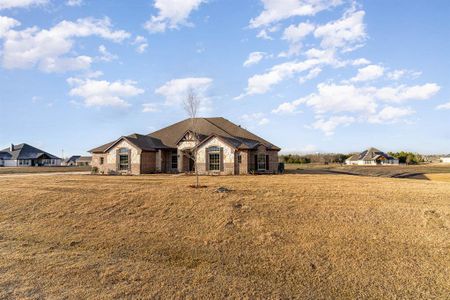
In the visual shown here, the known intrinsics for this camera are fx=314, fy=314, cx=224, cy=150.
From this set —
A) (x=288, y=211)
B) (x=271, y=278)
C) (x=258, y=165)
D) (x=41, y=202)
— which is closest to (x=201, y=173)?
(x=258, y=165)

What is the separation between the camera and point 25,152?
76.2 metres

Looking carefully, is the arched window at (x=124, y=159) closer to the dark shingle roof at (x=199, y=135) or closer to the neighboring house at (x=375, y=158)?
the dark shingle roof at (x=199, y=135)

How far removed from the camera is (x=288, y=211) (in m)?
13.4

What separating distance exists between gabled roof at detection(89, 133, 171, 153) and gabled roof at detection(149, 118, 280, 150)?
1.13 meters

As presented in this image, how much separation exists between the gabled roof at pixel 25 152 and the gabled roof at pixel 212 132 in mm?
50667

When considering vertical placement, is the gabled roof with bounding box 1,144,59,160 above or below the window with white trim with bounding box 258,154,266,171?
above

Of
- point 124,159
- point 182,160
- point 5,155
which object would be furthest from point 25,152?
point 182,160

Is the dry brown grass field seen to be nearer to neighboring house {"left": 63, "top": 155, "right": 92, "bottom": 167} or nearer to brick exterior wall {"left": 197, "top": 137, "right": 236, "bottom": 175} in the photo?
brick exterior wall {"left": 197, "top": 137, "right": 236, "bottom": 175}

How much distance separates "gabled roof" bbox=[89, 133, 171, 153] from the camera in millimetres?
34562

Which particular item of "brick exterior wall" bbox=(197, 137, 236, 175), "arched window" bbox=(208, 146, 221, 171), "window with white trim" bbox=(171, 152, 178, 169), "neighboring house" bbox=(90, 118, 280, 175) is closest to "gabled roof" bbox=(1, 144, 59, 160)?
"neighboring house" bbox=(90, 118, 280, 175)

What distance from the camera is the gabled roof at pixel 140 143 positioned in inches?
1361

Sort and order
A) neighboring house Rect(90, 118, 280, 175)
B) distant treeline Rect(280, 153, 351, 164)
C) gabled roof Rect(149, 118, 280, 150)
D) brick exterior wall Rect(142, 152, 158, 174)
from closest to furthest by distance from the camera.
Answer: neighboring house Rect(90, 118, 280, 175)
brick exterior wall Rect(142, 152, 158, 174)
gabled roof Rect(149, 118, 280, 150)
distant treeline Rect(280, 153, 351, 164)

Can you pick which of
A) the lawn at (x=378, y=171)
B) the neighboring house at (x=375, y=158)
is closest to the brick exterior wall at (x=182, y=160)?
the lawn at (x=378, y=171)

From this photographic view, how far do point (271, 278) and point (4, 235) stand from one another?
1072cm
